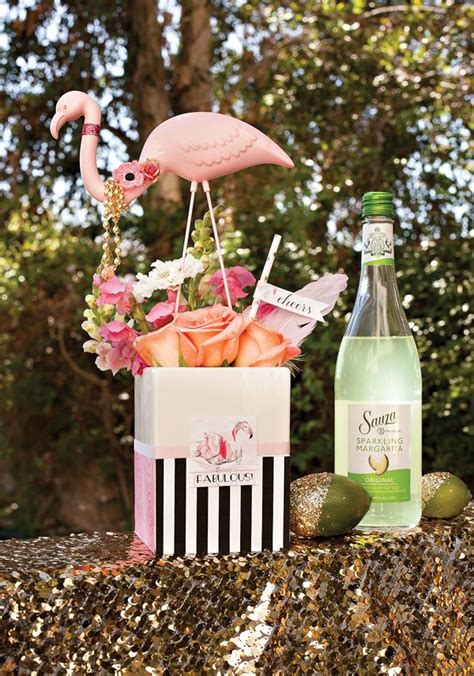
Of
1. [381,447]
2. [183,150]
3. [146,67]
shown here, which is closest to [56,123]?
[183,150]

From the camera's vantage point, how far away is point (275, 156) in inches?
35.8

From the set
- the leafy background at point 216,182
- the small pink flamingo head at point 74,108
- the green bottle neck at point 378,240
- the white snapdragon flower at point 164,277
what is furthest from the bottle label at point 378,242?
the leafy background at point 216,182

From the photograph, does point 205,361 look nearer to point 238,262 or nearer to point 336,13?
point 238,262

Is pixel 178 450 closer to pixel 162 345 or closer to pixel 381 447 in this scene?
pixel 162 345

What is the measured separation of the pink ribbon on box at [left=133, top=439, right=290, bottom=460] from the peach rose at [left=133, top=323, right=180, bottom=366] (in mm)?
78

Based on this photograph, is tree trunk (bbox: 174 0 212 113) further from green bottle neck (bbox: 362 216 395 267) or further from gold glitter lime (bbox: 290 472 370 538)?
gold glitter lime (bbox: 290 472 370 538)

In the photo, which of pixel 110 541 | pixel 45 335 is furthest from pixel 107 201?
pixel 45 335

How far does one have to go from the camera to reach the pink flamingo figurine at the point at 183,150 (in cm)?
88

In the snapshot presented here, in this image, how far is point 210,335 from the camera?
81 centimetres

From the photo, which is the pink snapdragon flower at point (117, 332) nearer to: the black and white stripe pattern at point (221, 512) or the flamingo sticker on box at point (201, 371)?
the flamingo sticker on box at point (201, 371)

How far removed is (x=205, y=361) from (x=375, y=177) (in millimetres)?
2422

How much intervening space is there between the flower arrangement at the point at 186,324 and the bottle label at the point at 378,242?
10 cm

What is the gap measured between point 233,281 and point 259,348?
88mm

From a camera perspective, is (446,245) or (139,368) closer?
(139,368)
